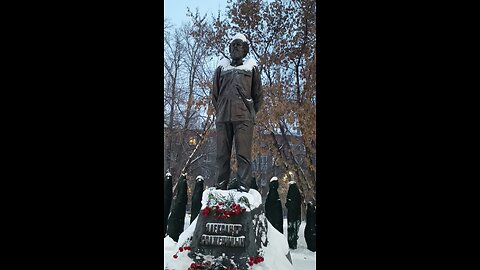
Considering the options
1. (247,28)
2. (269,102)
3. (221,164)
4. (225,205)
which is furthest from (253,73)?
(247,28)

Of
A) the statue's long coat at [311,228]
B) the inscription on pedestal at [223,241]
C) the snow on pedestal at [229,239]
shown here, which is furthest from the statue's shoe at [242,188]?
the statue's long coat at [311,228]

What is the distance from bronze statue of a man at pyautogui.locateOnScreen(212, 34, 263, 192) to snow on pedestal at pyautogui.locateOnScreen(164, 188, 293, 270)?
413 mm

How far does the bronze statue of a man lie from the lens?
237 inches

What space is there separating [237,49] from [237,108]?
3.15 feet

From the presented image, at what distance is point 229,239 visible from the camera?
525 cm

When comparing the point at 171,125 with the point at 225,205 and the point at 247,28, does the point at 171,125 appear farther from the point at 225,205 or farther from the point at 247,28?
the point at 225,205

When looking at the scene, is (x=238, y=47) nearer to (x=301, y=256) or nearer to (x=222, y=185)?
(x=222, y=185)

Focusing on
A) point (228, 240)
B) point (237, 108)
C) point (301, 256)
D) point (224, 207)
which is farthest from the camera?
point (301, 256)

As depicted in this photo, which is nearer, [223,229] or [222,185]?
[223,229]

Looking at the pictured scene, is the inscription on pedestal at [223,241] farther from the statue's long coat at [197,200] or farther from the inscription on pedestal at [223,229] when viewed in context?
the statue's long coat at [197,200]

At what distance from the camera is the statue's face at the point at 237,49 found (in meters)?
6.13

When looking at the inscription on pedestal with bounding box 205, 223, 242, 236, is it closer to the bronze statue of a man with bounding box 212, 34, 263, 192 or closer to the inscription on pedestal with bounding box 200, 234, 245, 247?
the inscription on pedestal with bounding box 200, 234, 245, 247

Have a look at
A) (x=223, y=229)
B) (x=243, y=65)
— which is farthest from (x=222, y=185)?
(x=243, y=65)

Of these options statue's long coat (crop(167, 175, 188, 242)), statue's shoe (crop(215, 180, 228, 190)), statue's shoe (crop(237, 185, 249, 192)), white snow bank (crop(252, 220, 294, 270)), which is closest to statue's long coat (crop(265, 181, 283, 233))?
statue's long coat (crop(167, 175, 188, 242))
